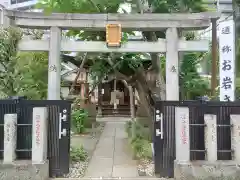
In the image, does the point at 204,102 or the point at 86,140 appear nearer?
→ the point at 204,102

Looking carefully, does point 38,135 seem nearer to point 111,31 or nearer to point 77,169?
point 77,169

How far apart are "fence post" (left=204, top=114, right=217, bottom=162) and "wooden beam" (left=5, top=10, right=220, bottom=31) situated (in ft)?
9.32

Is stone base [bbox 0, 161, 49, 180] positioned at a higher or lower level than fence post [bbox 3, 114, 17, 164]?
lower

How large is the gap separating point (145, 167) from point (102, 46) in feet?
11.4

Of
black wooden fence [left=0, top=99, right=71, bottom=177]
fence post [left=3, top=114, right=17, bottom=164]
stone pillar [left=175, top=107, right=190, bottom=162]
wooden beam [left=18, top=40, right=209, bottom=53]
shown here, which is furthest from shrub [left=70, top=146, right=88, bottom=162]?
stone pillar [left=175, top=107, right=190, bottom=162]

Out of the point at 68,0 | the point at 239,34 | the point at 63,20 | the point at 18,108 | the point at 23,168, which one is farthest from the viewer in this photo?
the point at 239,34

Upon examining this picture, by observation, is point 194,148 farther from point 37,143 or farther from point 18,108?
point 18,108

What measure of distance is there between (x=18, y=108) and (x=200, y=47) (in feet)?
16.6

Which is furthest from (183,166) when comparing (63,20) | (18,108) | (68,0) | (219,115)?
(68,0)

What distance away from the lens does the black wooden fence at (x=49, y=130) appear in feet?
23.4

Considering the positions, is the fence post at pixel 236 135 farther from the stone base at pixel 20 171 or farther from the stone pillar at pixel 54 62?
the stone pillar at pixel 54 62

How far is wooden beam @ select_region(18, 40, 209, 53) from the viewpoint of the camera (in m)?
8.33

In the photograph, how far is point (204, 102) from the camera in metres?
7.16

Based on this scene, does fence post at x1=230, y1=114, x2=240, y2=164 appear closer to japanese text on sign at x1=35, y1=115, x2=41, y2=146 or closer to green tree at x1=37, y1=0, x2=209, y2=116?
green tree at x1=37, y1=0, x2=209, y2=116
